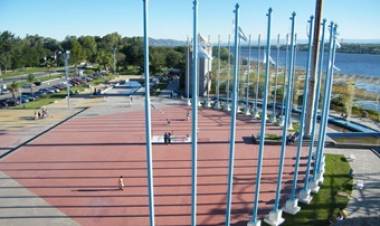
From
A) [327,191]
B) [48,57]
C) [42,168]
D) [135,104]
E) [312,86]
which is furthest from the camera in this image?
[48,57]

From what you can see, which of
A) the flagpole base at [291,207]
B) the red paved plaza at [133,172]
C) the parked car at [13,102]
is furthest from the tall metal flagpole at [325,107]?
the parked car at [13,102]

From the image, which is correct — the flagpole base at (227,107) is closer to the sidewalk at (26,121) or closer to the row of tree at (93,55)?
the sidewalk at (26,121)

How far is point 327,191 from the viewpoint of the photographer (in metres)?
18.6

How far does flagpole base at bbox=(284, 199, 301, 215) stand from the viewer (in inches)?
639

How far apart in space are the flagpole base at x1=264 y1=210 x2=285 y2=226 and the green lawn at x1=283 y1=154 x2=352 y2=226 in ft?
1.00

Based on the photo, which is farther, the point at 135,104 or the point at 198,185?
the point at 135,104

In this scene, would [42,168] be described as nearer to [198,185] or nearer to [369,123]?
[198,185]

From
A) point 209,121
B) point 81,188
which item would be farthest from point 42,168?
point 209,121

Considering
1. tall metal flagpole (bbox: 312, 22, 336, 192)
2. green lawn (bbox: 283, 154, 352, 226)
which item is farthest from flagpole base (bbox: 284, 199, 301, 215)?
tall metal flagpole (bbox: 312, 22, 336, 192)

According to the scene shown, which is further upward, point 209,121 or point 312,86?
point 312,86

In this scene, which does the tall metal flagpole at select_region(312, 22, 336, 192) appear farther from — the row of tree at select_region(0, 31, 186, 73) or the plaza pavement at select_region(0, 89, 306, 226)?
the row of tree at select_region(0, 31, 186, 73)

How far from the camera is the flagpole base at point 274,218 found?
1515 cm

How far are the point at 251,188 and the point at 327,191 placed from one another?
149 inches

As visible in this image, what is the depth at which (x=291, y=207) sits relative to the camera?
53.4ft
